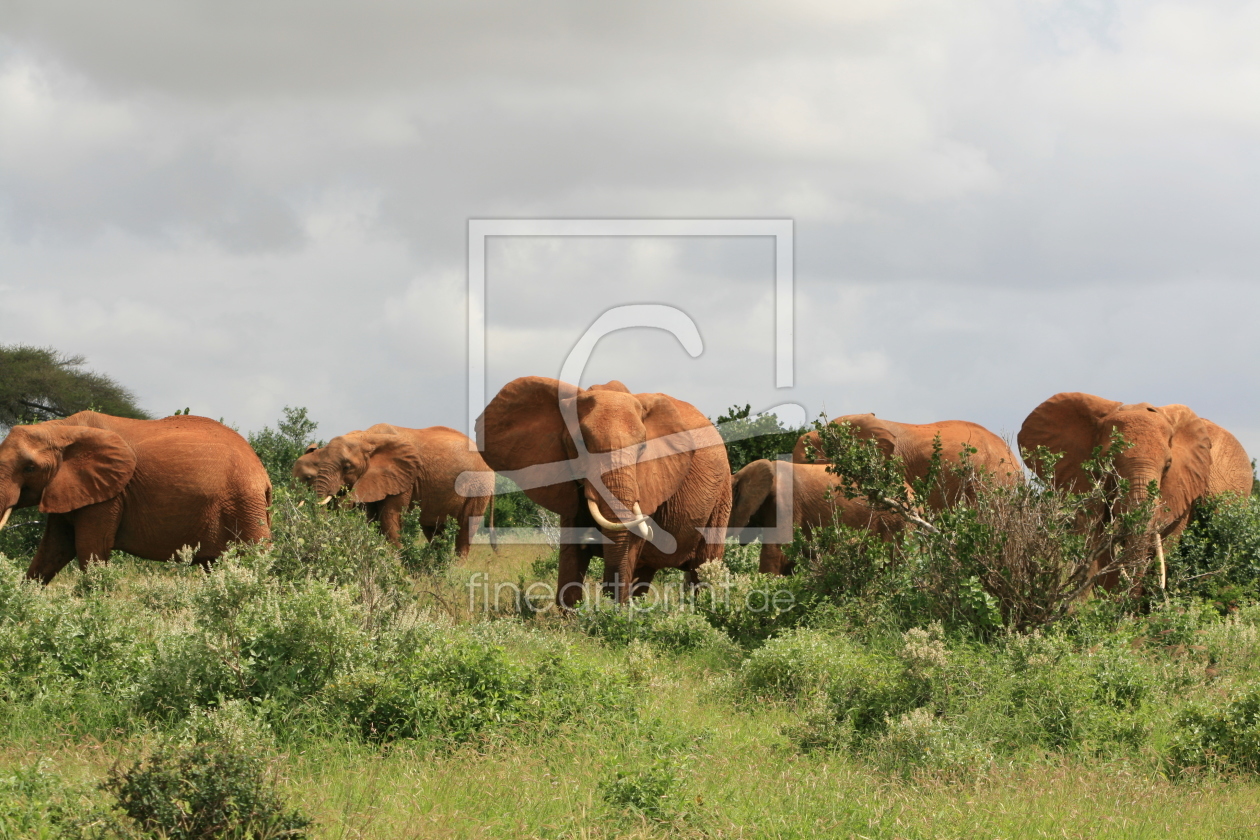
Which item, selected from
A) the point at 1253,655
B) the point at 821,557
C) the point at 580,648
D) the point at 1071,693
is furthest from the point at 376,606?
the point at 1253,655

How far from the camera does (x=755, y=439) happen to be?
2638 cm

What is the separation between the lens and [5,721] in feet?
25.7

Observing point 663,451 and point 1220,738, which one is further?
point 663,451

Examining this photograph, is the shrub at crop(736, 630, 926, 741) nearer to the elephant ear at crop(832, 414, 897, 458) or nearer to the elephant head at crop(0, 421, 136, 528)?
the elephant ear at crop(832, 414, 897, 458)

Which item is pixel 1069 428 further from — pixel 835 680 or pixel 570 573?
pixel 835 680

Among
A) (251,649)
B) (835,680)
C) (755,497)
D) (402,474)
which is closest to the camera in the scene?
(251,649)

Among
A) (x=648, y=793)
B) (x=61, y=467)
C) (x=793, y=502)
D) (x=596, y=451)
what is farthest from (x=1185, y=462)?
(x=61, y=467)

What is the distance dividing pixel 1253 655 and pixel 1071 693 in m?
4.22

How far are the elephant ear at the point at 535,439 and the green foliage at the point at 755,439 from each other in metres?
10.8

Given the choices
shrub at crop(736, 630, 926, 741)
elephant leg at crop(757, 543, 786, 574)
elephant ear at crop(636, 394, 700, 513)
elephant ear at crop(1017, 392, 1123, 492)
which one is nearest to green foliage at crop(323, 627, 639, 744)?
shrub at crop(736, 630, 926, 741)

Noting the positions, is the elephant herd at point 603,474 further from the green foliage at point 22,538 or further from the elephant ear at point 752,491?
the green foliage at point 22,538

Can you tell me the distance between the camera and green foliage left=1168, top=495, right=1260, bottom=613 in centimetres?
1497

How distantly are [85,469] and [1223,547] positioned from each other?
1450 centimetres

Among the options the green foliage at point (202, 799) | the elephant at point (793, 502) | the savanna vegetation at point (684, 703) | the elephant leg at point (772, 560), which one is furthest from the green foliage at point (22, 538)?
the green foliage at point (202, 799)
